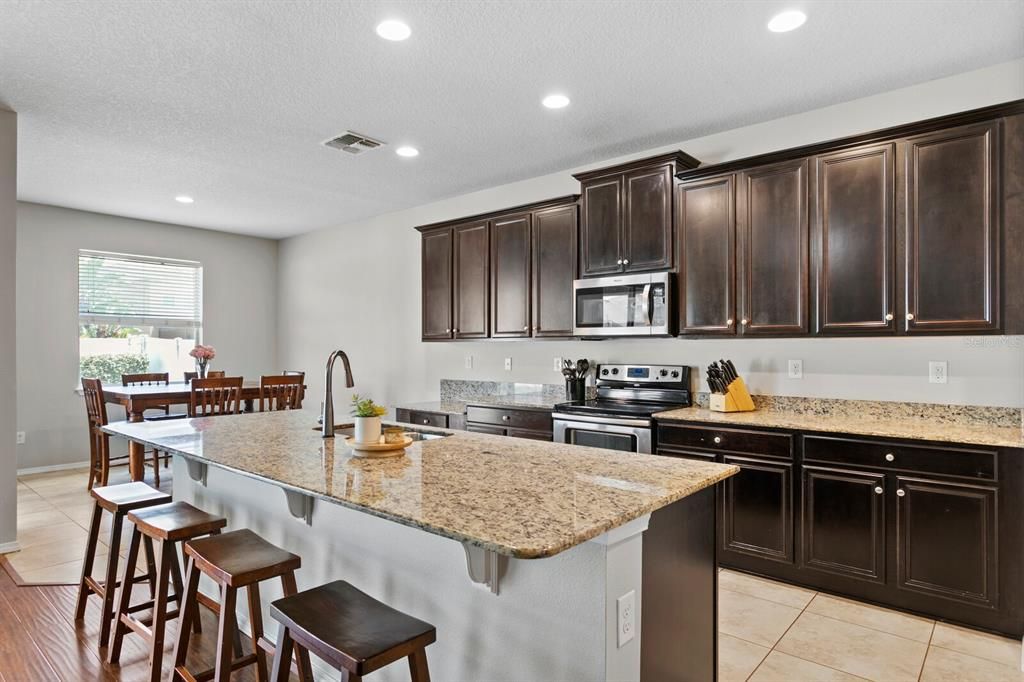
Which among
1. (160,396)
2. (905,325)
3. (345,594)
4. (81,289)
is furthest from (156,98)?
(905,325)

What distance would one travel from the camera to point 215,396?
4.69m

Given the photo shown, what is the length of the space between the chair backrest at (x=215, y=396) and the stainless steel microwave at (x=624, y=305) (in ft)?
9.34

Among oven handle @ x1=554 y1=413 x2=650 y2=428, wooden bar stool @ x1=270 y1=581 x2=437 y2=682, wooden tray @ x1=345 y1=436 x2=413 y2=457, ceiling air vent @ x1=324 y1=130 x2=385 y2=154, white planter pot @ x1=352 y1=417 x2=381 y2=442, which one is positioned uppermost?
ceiling air vent @ x1=324 y1=130 x2=385 y2=154

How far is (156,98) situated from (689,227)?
10.5 ft

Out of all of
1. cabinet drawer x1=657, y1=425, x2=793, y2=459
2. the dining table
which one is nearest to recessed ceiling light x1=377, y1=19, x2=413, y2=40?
cabinet drawer x1=657, y1=425, x2=793, y2=459

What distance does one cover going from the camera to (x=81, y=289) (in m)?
5.97

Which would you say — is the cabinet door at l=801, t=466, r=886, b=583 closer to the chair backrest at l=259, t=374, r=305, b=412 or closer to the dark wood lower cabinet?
the dark wood lower cabinet

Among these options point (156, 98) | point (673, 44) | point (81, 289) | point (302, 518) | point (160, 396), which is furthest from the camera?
point (81, 289)

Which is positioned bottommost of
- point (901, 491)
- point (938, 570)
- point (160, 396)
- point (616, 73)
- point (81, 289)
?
point (938, 570)

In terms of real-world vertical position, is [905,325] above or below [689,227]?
below

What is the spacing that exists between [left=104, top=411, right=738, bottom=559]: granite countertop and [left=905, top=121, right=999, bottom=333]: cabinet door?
5.51 feet

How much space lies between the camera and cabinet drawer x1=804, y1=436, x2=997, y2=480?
2516mm

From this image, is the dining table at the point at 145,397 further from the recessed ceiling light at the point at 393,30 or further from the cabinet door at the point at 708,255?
the cabinet door at the point at 708,255

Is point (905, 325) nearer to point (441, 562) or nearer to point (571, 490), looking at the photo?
point (571, 490)
